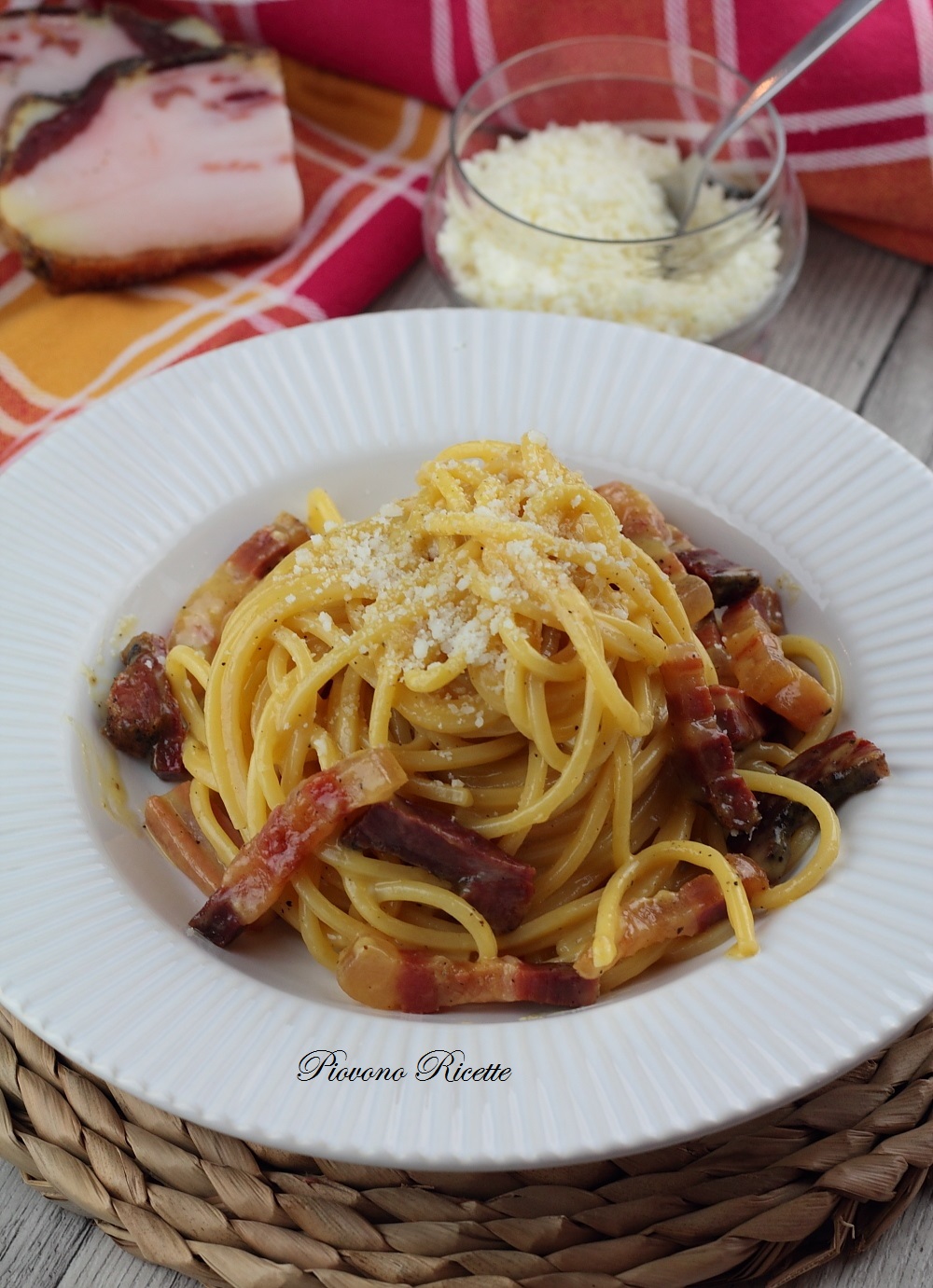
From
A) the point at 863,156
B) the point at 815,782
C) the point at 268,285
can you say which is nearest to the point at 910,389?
the point at 863,156

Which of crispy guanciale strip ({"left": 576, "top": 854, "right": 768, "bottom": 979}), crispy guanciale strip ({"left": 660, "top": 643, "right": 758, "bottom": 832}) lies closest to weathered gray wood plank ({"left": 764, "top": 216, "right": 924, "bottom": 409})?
crispy guanciale strip ({"left": 660, "top": 643, "right": 758, "bottom": 832})

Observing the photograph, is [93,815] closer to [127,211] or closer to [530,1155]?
[530,1155]

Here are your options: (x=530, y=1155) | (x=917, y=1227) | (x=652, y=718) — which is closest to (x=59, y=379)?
(x=652, y=718)

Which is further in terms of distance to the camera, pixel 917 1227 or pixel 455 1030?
pixel 917 1227

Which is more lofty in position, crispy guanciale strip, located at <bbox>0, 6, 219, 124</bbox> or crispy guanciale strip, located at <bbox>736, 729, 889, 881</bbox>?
crispy guanciale strip, located at <bbox>0, 6, 219, 124</bbox>

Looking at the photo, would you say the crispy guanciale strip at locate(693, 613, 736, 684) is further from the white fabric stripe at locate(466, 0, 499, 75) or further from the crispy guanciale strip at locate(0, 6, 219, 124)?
the crispy guanciale strip at locate(0, 6, 219, 124)

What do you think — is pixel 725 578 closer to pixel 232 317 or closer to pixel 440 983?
pixel 440 983
